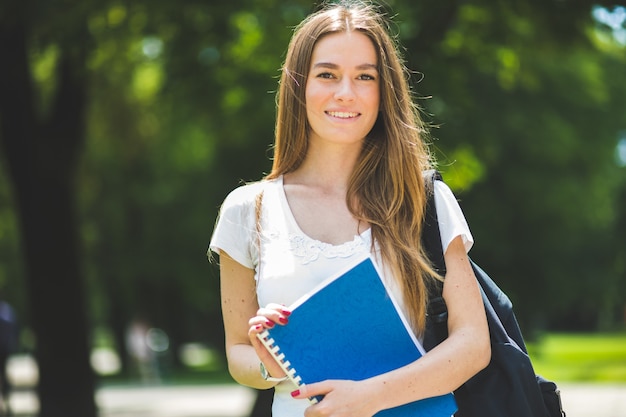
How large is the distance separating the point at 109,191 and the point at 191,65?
15.6m

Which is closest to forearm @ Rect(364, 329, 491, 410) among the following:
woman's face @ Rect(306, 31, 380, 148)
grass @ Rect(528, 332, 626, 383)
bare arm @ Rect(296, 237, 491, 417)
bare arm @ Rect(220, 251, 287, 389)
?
bare arm @ Rect(296, 237, 491, 417)

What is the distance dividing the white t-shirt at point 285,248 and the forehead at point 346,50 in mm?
340

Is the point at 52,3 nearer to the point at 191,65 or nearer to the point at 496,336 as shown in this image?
the point at 191,65

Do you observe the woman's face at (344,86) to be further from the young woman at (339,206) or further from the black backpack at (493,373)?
the black backpack at (493,373)

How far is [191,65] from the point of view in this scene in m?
11.7

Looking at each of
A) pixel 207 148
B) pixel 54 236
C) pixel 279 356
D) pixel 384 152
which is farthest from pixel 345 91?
pixel 207 148

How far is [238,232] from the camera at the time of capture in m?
2.79

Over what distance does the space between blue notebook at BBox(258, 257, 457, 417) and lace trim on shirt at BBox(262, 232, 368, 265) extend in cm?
10

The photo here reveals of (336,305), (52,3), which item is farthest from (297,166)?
(52,3)

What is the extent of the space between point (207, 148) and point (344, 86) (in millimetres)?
24316

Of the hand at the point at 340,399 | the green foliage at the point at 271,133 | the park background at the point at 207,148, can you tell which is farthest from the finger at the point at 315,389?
the green foliage at the point at 271,133

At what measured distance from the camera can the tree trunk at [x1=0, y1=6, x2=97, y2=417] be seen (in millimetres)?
13242

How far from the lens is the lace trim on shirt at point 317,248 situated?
266 centimetres

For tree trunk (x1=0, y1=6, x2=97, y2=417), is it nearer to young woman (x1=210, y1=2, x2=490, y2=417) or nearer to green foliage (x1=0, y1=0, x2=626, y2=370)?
green foliage (x1=0, y1=0, x2=626, y2=370)
